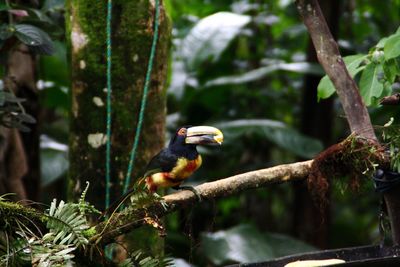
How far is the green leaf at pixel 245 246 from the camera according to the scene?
13.2ft

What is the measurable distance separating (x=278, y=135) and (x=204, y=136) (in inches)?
87.5

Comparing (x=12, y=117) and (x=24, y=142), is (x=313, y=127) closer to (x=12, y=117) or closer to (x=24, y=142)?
(x=24, y=142)

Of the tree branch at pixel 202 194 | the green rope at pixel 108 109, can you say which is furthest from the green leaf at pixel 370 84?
the green rope at pixel 108 109

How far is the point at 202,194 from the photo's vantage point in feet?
6.57

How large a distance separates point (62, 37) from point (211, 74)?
2.12 metres

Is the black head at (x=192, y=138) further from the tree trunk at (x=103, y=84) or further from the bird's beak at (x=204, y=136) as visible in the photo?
the tree trunk at (x=103, y=84)

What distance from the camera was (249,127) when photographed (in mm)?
4355

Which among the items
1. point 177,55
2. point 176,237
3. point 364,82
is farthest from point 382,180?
point 177,55

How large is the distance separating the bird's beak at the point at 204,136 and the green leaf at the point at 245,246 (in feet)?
6.07

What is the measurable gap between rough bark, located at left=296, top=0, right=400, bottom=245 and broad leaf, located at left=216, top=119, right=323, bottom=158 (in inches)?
78.0

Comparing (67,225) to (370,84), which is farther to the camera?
(370,84)

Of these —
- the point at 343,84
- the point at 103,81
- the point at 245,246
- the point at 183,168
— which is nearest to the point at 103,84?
the point at 103,81

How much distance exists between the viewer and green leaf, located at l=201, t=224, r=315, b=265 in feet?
13.2

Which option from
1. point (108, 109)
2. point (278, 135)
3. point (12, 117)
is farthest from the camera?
point (278, 135)
